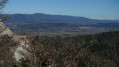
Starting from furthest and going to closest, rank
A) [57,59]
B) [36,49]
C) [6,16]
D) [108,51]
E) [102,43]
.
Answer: [102,43] < [108,51] < [6,16] < [36,49] < [57,59]

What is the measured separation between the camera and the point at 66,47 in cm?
414

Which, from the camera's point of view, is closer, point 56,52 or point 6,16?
point 56,52

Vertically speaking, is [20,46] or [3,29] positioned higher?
[20,46]

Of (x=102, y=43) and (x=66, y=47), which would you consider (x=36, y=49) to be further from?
(x=102, y=43)

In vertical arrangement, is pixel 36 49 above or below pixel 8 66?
above

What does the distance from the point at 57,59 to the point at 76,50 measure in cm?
44

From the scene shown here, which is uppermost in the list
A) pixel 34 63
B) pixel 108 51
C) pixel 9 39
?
pixel 34 63

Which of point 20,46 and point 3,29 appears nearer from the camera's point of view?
→ point 20,46

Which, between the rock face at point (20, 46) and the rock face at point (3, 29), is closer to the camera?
the rock face at point (20, 46)

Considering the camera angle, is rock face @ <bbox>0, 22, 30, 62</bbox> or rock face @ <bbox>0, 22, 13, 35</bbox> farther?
rock face @ <bbox>0, 22, 13, 35</bbox>

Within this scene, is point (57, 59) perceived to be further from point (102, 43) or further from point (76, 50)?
point (102, 43)

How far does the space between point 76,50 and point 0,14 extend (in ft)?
53.1

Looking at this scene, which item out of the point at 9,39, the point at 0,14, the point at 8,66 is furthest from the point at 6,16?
the point at 8,66

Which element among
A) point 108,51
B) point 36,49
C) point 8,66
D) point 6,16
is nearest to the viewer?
point 36,49
